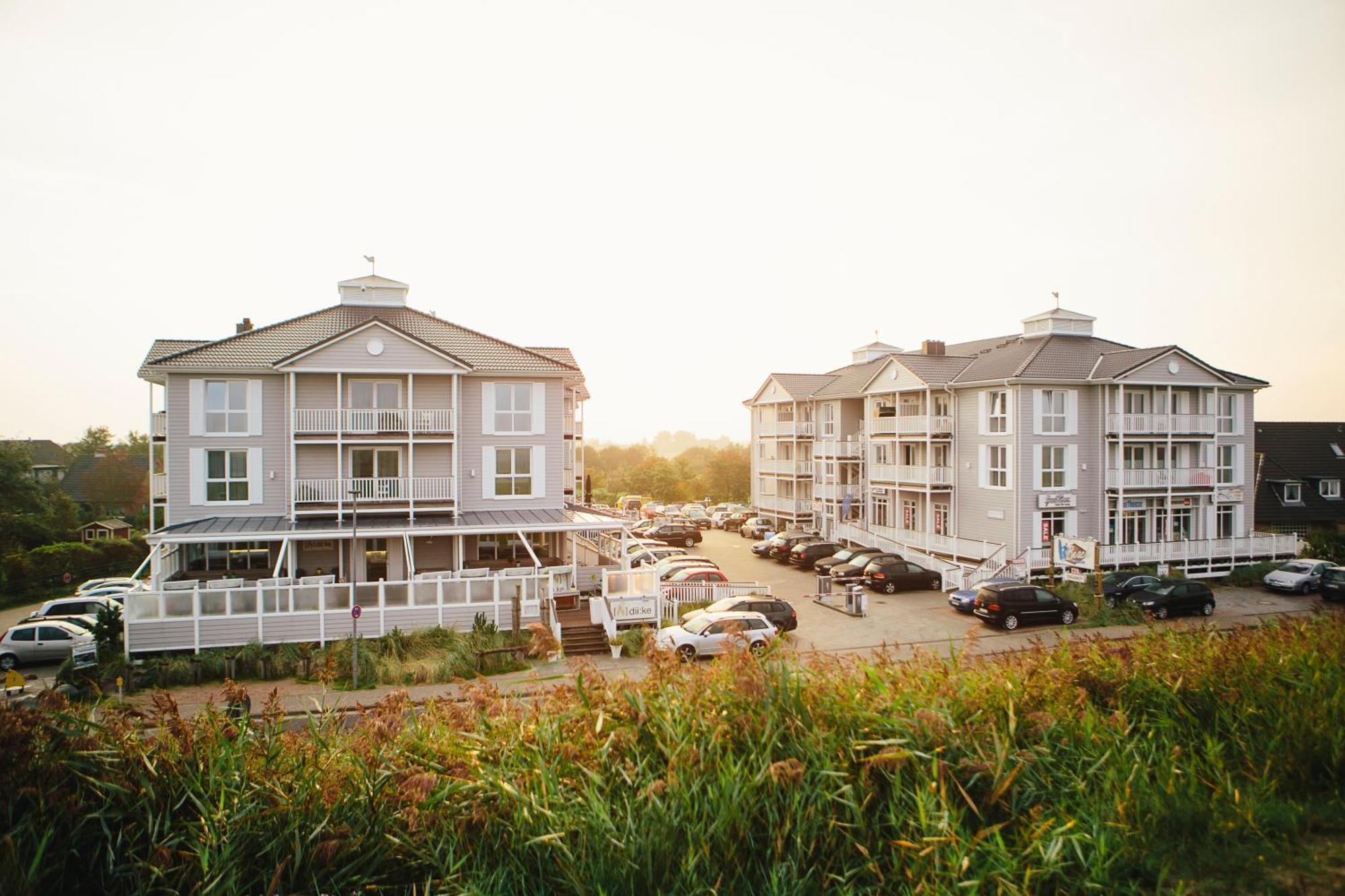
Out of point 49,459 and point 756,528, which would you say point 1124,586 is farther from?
point 49,459

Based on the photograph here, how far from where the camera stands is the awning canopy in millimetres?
22359

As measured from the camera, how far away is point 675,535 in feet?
138

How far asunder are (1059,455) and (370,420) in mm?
27253

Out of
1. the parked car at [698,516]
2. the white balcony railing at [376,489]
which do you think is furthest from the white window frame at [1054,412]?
the parked car at [698,516]

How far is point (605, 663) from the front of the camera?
66.2 ft

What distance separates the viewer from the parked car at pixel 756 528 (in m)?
45.1

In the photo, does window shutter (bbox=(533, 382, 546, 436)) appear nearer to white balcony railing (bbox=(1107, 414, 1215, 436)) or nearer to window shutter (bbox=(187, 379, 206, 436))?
window shutter (bbox=(187, 379, 206, 436))

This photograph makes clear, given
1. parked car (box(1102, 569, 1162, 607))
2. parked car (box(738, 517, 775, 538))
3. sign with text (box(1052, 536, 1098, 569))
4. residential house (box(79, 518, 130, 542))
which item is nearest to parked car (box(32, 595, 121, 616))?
residential house (box(79, 518, 130, 542))

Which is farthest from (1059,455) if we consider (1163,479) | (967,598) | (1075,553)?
(967,598)

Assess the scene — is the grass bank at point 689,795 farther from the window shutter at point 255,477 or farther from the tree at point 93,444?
the tree at point 93,444

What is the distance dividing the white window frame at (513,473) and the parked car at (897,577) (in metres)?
13.6

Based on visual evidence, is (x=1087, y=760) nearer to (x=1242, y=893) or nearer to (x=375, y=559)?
(x=1242, y=893)

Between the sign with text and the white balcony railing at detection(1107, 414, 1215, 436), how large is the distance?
793 centimetres

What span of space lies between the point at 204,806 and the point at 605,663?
15355 mm
